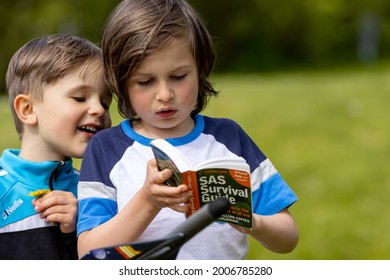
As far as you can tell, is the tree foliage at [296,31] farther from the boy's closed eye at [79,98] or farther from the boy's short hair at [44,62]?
the boy's closed eye at [79,98]

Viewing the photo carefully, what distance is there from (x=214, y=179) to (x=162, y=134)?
0.50m

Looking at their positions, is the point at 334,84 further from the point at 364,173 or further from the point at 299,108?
the point at 364,173

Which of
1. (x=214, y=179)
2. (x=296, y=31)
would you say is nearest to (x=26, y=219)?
(x=214, y=179)

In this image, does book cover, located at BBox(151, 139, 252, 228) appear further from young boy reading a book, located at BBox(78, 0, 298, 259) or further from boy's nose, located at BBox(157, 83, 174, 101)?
boy's nose, located at BBox(157, 83, 174, 101)

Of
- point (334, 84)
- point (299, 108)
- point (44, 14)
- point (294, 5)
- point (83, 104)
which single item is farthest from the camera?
point (294, 5)

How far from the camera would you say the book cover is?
2.28 metres

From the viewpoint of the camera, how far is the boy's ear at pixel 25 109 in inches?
117

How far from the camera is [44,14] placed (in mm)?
30531

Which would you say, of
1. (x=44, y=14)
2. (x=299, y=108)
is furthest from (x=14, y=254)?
(x=44, y=14)

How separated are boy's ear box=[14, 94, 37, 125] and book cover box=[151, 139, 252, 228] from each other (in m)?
0.78

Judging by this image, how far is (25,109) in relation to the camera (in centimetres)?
298

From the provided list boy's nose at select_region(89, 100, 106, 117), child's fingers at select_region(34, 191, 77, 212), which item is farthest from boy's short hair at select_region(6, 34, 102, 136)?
child's fingers at select_region(34, 191, 77, 212)

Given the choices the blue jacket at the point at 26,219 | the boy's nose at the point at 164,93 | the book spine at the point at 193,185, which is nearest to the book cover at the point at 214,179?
the book spine at the point at 193,185
